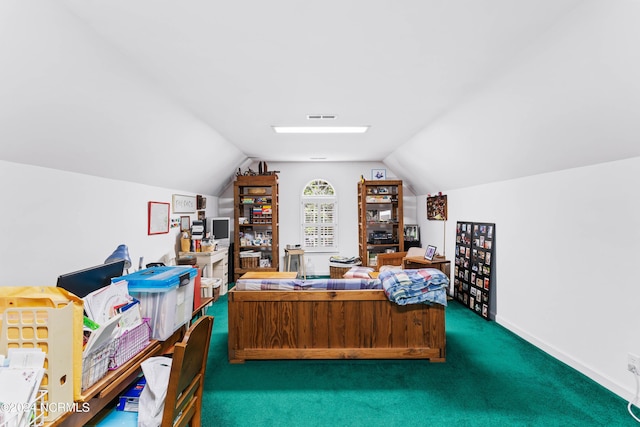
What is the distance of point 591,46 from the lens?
1601mm

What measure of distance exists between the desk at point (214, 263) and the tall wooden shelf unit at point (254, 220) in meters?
0.36

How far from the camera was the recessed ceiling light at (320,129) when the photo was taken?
356 centimetres

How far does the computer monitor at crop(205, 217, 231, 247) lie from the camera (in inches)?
202

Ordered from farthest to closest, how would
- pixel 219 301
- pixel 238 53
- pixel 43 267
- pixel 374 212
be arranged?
pixel 374 212 → pixel 219 301 → pixel 43 267 → pixel 238 53

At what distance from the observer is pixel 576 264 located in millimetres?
2490

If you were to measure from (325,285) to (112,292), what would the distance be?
5.74 feet

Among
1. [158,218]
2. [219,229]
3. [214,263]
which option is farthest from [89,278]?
[219,229]

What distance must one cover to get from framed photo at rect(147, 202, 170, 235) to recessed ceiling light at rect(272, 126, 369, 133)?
179 centimetres

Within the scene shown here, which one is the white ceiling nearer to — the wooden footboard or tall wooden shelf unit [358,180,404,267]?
the wooden footboard

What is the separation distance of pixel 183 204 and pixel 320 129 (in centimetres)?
239

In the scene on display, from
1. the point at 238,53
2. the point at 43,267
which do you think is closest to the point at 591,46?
the point at 238,53

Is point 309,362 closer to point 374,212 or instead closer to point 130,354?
point 130,354

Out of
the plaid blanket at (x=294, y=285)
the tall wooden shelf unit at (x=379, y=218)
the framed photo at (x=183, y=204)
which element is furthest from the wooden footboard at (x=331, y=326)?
the tall wooden shelf unit at (x=379, y=218)

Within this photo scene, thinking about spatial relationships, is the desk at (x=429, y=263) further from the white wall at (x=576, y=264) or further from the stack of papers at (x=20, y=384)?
the stack of papers at (x=20, y=384)
